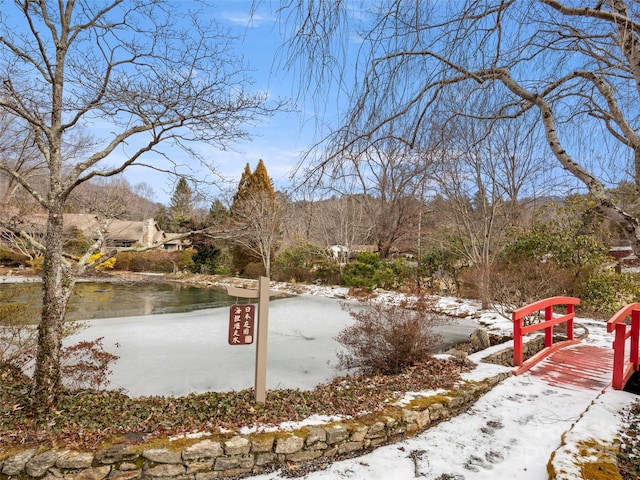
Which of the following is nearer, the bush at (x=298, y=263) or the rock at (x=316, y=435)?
the rock at (x=316, y=435)

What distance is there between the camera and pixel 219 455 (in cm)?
296

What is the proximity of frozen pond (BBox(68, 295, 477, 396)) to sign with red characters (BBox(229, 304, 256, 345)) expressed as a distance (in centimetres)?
149

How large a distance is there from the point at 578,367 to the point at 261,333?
4550mm

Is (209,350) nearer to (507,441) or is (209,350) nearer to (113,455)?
(113,455)

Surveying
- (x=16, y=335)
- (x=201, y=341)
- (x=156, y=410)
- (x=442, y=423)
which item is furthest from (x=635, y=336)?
(x=16, y=335)

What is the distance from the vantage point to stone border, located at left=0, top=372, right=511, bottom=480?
2.78 meters

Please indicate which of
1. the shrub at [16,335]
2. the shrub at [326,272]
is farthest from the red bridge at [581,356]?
the shrub at [326,272]

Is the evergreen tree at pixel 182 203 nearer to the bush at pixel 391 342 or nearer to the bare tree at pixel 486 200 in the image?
the bush at pixel 391 342

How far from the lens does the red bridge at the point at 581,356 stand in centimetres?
419

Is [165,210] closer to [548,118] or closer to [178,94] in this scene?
[178,94]

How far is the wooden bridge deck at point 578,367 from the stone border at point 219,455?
2.49 metres

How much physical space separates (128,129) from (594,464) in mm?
5373

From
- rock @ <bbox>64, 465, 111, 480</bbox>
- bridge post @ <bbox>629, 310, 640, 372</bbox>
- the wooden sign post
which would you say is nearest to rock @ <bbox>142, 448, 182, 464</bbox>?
rock @ <bbox>64, 465, 111, 480</bbox>

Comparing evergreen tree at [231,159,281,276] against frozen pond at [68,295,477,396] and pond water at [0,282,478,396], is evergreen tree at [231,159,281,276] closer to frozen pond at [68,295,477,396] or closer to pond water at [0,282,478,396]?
pond water at [0,282,478,396]
